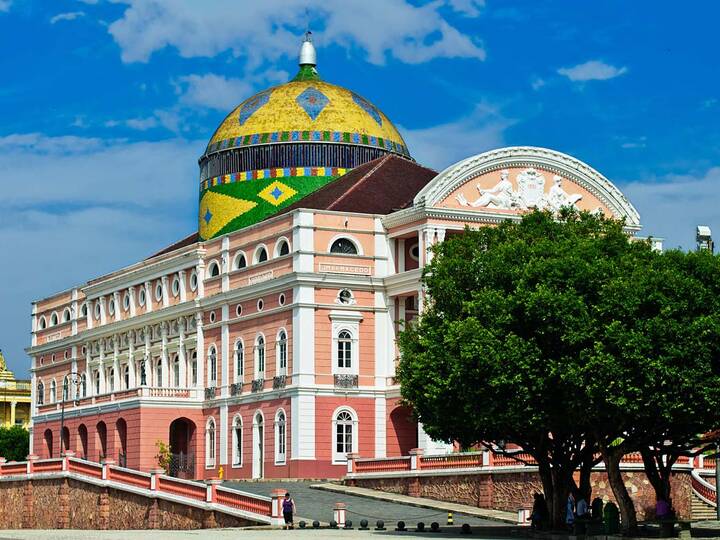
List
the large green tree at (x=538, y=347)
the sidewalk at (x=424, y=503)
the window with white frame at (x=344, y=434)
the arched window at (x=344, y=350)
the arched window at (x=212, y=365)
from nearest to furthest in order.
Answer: the large green tree at (x=538, y=347), the sidewalk at (x=424, y=503), the window with white frame at (x=344, y=434), the arched window at (x=344, y=350), the arched window at (x=212, y=365)

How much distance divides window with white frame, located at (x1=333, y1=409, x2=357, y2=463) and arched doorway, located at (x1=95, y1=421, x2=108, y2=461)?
16339 mm

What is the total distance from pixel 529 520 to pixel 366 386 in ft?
66.0

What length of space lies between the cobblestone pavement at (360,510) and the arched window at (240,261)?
1382 centimetres

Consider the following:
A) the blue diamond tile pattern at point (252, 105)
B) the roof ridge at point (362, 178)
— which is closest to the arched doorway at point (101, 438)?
the blue diamond tile pattern at point (252, 105)

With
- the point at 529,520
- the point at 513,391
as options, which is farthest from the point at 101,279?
the point at 513,391

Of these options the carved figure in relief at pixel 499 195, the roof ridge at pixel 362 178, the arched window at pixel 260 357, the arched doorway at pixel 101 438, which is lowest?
the arched doorway at pixel 101 438

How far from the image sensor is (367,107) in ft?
274

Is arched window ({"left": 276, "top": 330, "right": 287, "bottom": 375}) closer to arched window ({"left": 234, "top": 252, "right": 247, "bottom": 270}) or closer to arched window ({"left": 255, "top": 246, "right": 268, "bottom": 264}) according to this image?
arched window ({"left": 255, "top": 246, "right": 268, "bottom": 264})

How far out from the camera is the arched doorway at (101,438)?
8319 centimetres

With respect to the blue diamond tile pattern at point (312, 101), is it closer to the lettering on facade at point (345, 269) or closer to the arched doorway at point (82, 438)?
the lettering on facade at point (345, 269)

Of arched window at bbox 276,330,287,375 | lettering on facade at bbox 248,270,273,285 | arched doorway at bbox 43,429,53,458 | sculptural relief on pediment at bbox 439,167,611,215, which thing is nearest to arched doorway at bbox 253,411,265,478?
arched window at bbox 276,330,287,375

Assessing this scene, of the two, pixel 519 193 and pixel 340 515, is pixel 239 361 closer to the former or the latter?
pixel 519 193

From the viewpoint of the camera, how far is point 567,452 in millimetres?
48781

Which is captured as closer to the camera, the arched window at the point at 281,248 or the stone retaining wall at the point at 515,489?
the stone retaining wall at the point at 515,489
